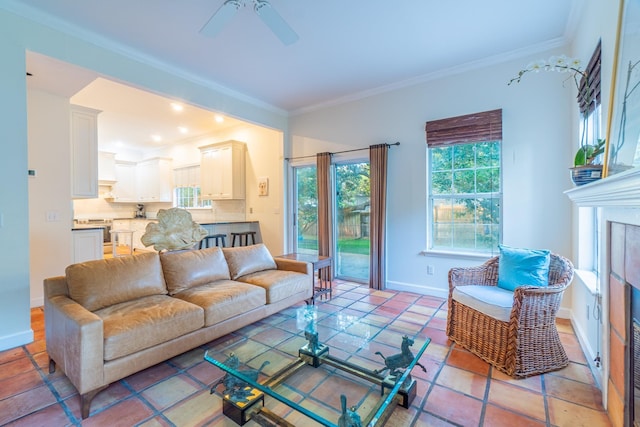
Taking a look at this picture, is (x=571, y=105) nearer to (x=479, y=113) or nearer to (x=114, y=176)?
(x=479, y=113)

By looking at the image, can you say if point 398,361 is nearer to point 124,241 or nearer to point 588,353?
point 588,353

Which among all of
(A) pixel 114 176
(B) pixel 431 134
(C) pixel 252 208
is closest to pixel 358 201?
(B) pixel 431 134

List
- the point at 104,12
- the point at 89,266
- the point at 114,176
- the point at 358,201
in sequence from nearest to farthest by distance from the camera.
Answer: the point at 89,266, the point at 104,12, the point at 358,201, the point at 114,176

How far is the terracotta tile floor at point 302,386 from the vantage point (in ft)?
5.42

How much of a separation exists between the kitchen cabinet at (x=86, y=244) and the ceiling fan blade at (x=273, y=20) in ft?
11.6

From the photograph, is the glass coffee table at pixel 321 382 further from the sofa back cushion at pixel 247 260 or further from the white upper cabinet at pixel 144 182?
the white upper cabinet at pixel 144 182

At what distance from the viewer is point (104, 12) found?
2.53 m

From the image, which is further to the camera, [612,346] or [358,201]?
[358,201]

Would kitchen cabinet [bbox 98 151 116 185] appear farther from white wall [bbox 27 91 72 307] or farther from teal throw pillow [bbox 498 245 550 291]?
teal throw pillow [bbox 498 245 550 291]

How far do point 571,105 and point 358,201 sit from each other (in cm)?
269

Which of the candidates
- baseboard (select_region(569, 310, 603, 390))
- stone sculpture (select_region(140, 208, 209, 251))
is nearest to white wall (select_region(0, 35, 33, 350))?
stone sculpture (select_region(140, 208, 209, 251))

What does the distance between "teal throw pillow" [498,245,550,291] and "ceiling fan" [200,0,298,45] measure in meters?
2.59

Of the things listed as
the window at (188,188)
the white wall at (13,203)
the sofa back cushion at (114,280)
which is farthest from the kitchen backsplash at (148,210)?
the white wall at (13,203)

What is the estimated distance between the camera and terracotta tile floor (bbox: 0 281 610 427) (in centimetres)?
165
